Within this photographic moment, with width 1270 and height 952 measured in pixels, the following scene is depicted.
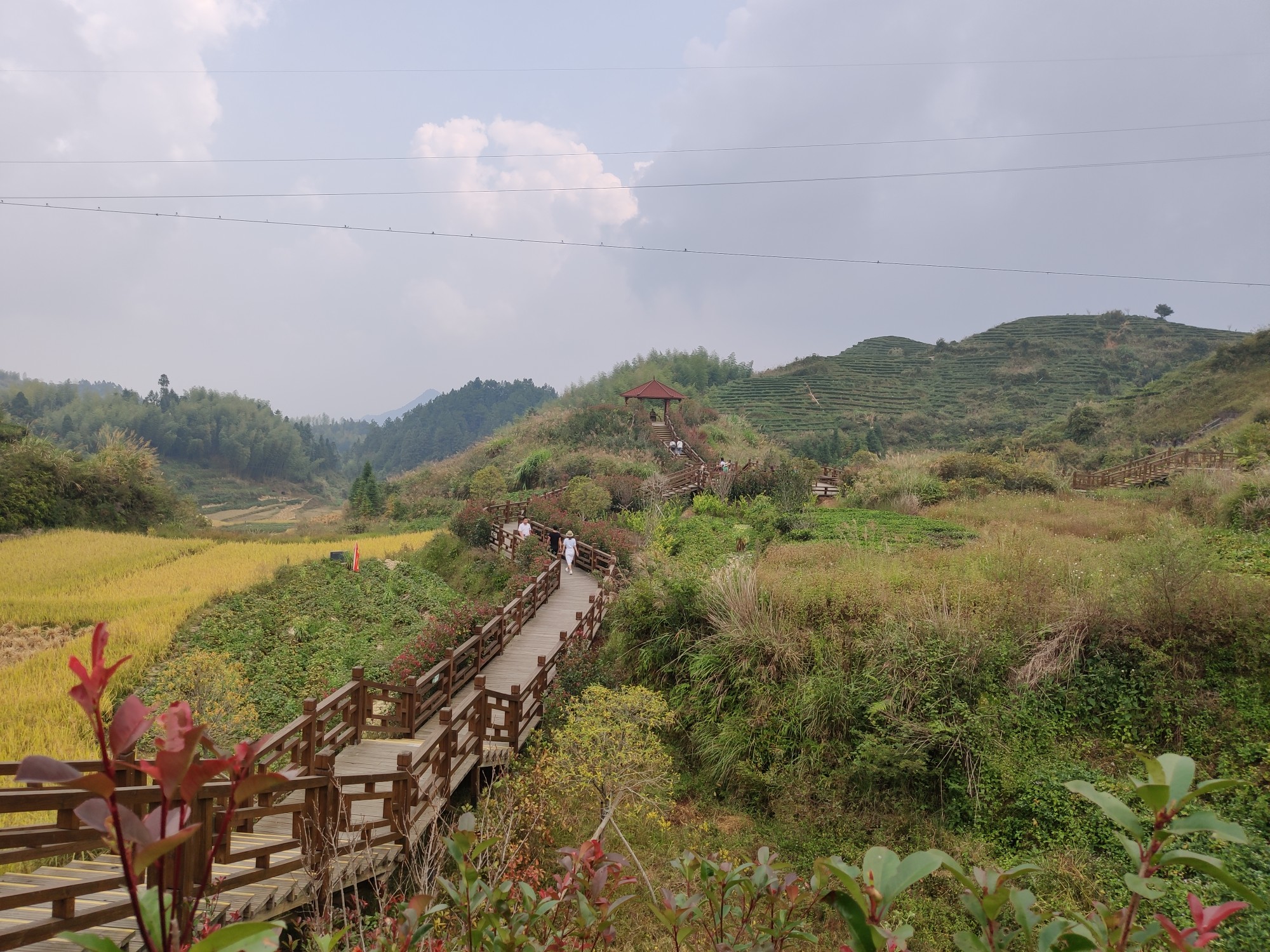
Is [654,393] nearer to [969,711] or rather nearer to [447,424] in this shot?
[969,711]

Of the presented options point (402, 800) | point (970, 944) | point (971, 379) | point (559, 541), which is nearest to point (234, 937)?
point (970, 944)

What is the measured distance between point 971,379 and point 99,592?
218 ft

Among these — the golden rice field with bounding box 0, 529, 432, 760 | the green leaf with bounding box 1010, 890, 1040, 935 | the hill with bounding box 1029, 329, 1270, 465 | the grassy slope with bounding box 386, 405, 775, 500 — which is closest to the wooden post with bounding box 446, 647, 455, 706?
the golden rice field with bounding box 0, 529, 432, 760

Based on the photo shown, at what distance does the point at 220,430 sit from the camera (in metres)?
82.0

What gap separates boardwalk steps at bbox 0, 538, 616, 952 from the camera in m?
3.56

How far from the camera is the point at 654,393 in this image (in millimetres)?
36906

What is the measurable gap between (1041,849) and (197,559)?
2101cm

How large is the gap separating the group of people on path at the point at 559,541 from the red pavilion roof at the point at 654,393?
18.5 m

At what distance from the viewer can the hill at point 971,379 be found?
5288 centimetres

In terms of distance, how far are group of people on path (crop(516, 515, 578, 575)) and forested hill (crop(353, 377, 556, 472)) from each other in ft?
309

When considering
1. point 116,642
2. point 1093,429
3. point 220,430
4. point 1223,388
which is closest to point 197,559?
point 116,642

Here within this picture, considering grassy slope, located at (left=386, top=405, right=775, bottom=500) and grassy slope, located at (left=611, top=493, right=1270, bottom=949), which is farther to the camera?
grassy slope, located at (left=386, top=405, right=775, bottom=500)

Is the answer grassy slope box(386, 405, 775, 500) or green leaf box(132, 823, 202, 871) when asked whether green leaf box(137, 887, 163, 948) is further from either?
grassy slope box(386, 405, 775, 500)

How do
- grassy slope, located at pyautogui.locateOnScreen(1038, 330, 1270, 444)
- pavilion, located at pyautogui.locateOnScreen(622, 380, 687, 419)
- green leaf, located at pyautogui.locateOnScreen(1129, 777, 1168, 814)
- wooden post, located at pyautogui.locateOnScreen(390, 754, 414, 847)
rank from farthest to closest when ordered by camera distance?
pavilion, located at pyautogui.locateOnScreen(622, 380, 687, 419)
grassy slope, located at pyautogui.locateOnScreen(1038, 330, 1270, 444)
wooden post, located at pyautogui.locateOnScreen(390, 754, 414, 847)
green leaf, located at pyautogui.locateOnScreen(1129, 777, 1168, 814)
